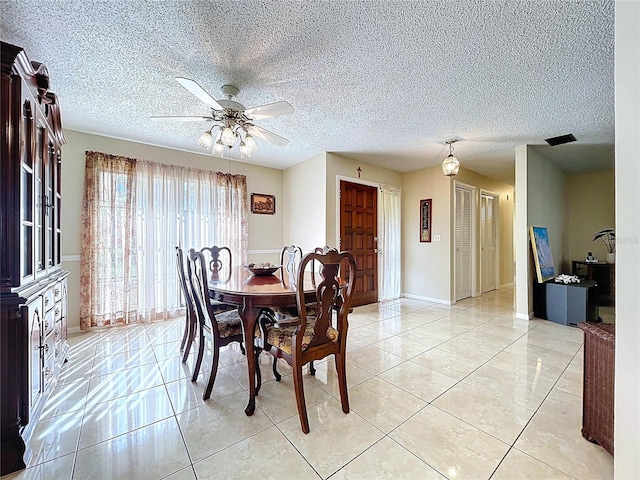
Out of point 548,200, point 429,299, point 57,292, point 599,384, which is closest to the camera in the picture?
point 599,384

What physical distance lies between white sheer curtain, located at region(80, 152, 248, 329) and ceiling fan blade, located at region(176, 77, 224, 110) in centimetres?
232

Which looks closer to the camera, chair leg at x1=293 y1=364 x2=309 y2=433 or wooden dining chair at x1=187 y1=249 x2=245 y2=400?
chair leg at x1=293 y1=364 x2=309 y2=433

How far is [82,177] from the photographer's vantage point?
11.1 ft

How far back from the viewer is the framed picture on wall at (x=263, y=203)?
15.7ft

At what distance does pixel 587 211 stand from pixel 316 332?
6.51m

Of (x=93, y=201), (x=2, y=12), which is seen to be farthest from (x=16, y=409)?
(x=93, y=201)

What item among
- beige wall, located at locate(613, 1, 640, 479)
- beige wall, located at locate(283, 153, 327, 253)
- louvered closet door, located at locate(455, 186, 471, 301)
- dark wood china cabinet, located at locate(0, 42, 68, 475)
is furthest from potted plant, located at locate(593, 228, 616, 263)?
dark wood china cabinet, located at locate(0, 42, 68, 475)

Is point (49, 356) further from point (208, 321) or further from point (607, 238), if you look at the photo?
point (607, 238)

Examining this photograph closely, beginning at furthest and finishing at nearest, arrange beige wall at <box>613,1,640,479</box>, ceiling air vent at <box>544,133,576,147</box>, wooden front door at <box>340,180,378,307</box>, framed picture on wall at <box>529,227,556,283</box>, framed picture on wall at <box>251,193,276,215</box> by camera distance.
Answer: framed picture on wall at <box>251,193,276,215</box> → wooden front door at <box>340,180,378,307</box> → framed picture on wall at <box>529,227,556,283</box> → ceiling air vent at <box>544,133,576,147</box> → beige wall at <box>613,1,640,479</box>

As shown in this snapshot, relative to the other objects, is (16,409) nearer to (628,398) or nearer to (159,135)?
(628,398)

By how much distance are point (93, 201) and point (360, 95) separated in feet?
11.1

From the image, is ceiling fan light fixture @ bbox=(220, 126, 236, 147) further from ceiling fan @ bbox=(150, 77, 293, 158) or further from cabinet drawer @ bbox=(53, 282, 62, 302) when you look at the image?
cabinet drawer @ bbox=(53, 282, 62, 302)

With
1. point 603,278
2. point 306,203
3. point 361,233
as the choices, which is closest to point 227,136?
point 306,203

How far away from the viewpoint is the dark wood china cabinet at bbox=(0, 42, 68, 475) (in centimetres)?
141
